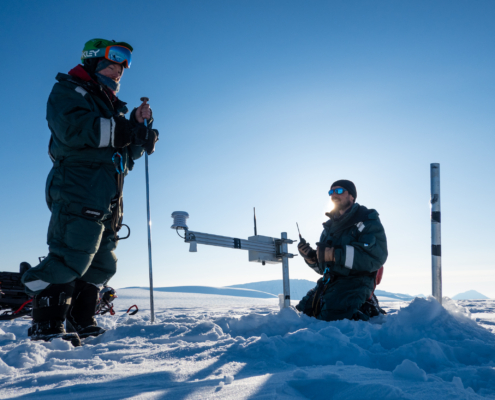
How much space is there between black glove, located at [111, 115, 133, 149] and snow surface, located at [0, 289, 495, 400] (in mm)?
1269

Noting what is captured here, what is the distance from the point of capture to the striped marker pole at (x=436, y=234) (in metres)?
3.79

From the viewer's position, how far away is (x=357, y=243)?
3.23 m

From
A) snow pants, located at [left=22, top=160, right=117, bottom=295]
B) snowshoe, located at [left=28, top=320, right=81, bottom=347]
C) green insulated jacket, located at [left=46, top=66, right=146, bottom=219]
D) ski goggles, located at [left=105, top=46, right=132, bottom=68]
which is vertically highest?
ski goggles, located at [left=105, top=46, right=132, bottom=68]

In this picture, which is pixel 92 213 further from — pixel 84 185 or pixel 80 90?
pixel 80 90

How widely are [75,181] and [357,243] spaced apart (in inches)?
89.1

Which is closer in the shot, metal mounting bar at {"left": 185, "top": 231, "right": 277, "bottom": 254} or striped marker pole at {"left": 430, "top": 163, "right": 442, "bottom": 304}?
striped marker pole at {"left": 430, "top": 163, "right": 442, "bottom": 304}

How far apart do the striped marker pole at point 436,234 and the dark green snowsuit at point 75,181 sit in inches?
122

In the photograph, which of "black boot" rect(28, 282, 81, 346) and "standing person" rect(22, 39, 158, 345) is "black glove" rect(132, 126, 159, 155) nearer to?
"standing person" rect(22, 39, 158, 345)

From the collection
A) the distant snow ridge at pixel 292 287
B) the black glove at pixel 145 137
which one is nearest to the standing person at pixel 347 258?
the black glove at pixel 145 137

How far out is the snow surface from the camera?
3.99ft

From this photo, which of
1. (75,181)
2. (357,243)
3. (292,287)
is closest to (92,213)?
(75,181)

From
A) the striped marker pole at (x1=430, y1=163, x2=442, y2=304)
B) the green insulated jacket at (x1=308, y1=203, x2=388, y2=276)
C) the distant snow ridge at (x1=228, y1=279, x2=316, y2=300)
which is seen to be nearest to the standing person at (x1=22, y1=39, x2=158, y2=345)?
the green insulated jacket at (x1=308, y1=203, x2=388, y2=276)

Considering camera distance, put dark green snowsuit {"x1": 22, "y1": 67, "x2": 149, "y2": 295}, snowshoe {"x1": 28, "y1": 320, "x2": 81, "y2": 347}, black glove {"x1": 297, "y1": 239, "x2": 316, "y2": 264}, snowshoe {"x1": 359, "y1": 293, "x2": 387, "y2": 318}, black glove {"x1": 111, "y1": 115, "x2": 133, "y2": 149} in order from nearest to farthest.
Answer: snowshoe {"x1": 28, "y1": 320, "x2": 81, "y2": 347} < dark green snowsuit {"x1": 22, "y1": 67, "x2": 149, "y2": 295} < black glove {"x1": 111, "y1": 115, "x2": 133, "y2": 149} < snowshoe {"x1": 359, "y1": 293, "x2": 387, "y2": 318} < black glove {"x1": 297, "y1": 239, "x2": 316, "y2": 264}

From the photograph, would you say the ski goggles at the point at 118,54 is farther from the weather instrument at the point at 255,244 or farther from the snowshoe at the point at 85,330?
the snowshoe at the point at 85,330
